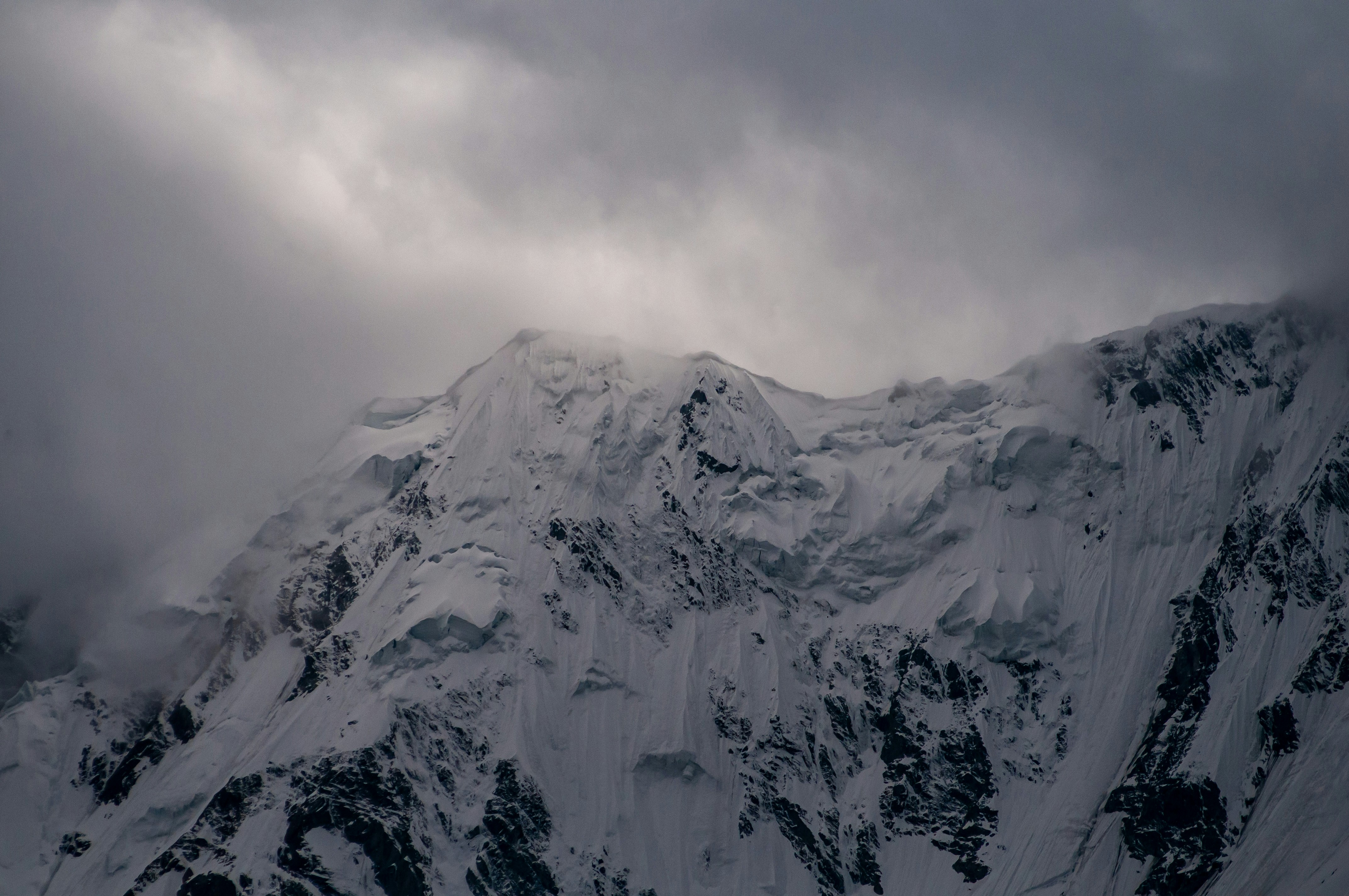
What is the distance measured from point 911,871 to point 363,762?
78210mm

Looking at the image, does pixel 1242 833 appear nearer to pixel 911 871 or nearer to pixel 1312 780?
pixel 1312 780

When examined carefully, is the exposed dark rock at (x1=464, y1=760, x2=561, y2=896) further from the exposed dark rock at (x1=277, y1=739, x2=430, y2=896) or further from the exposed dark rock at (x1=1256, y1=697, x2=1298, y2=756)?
the exposed dark rock at (x1=1256, y1=697, x2=1298, y2=756)

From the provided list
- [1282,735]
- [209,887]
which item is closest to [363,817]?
[209,887]

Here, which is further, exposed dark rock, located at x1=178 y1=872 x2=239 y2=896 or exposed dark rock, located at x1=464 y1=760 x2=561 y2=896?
exposed dark rock, located at x1=464 y1=760 x2=561 y2=896

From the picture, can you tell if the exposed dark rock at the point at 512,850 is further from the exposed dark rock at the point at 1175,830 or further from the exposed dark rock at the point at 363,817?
the exposed dark rock at the point at 1175,830

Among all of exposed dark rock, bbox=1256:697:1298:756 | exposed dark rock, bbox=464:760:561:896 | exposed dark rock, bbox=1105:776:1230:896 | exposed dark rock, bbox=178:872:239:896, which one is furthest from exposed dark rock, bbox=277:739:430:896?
exposed dark rock, bbox=1256:697:1298:756

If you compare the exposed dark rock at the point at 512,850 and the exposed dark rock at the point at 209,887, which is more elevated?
the exposed dark rock at the point at 209,887

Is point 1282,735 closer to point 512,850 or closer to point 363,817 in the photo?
point 512,850

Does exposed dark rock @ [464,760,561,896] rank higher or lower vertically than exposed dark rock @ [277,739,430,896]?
lower

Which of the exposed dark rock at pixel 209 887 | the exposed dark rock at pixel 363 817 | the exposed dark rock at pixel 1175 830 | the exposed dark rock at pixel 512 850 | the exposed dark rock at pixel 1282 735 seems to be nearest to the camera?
the exposed dark rock at pixel 209 887

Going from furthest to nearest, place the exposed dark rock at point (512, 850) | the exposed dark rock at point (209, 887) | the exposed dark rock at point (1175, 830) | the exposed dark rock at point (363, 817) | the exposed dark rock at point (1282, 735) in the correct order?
the exposed dark rock at point (1282, 735) < the exposed dark rock at point (512, 850) < the exposed dark rock at point (363, 817) < the exposed dark rock at point (1175, 830) < the exposed dark rock at point (209, 887)

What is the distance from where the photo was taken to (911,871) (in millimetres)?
199250

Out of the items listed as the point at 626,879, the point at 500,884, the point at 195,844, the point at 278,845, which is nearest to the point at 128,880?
the point at 195,844

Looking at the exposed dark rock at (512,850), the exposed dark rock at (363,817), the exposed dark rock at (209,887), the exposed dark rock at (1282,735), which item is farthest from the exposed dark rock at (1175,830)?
the exposed dark rock at (209,887)
